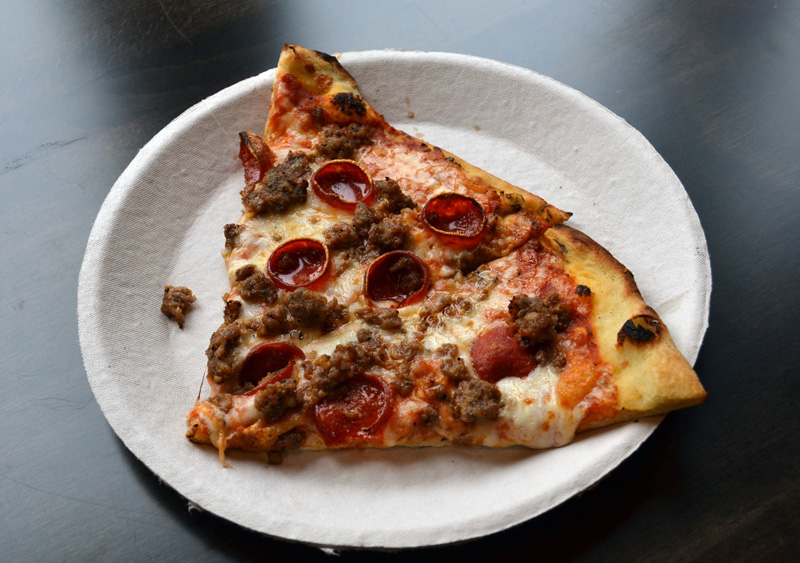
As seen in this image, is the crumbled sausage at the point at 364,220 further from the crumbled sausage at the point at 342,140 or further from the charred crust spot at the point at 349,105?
the charred crust spot at the point at 349,105

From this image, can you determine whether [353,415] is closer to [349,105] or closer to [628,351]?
[628,351]

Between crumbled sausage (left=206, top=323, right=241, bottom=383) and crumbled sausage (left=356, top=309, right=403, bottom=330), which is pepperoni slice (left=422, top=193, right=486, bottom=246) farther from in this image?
crumbled sausage (left=206, top=323, right=241, bottom=383)

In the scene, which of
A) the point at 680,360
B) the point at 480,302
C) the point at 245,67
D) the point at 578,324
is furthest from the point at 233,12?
the point at 680,360

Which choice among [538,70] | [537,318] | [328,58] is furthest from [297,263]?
[538,70]

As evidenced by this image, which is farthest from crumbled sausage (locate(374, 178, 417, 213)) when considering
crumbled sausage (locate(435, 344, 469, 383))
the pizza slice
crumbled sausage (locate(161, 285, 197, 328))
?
crumbled sausage (locate(161, 285, 197, 328))

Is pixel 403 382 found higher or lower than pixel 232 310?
lower

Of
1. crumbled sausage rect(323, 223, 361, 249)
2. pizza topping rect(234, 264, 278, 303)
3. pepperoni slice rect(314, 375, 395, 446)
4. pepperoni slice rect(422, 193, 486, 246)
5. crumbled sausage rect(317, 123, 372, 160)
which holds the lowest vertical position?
pepperoni slice rect(314, 375, 395, 446)
